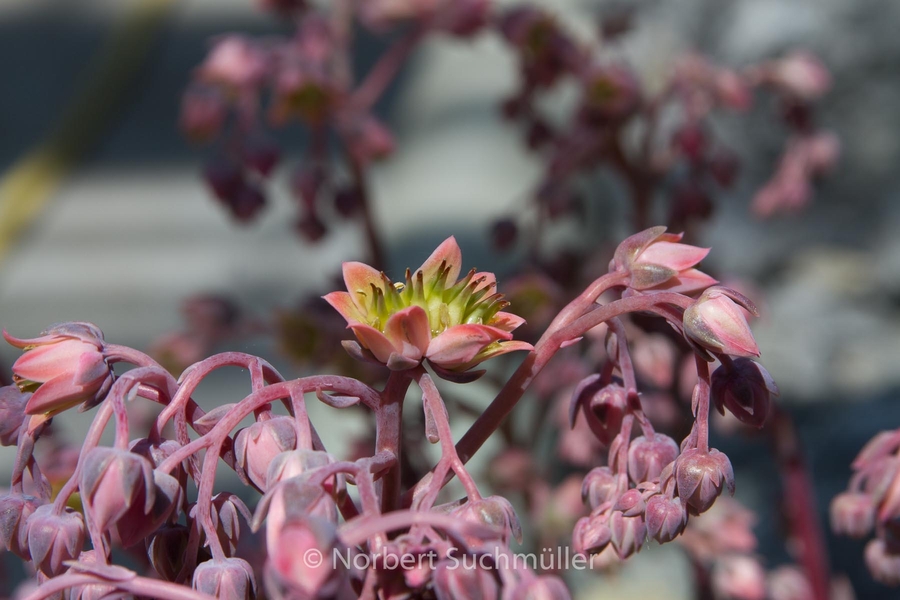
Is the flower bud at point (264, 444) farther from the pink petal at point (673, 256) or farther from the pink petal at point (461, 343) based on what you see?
the pink petal at point (673, 256)

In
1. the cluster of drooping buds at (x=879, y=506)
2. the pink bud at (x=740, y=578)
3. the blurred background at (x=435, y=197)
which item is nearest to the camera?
the cluster of drooping buds at (x=879, y=506)

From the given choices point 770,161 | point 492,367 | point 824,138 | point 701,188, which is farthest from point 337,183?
point 770,161

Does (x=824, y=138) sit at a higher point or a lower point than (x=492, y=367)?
higher

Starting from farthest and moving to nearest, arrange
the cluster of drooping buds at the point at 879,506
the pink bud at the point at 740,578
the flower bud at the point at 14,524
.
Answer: the pink bud at the point at 740,578 → the cluster of drooping buds at the point at 879,506 → the flower bud at the point at 14,524

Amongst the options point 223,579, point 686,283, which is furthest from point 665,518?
point 223,579

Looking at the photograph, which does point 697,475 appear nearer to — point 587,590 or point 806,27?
point 587,590

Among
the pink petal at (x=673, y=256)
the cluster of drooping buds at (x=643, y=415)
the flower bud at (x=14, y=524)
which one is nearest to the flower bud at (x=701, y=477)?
the cluster of drooping buds at (x=643, y=415)
